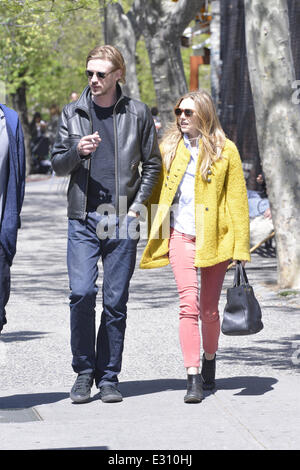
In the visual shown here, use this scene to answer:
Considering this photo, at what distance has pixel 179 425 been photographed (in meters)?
6.02

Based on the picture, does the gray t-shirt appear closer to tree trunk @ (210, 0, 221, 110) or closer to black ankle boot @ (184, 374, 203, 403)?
black ankle boot @ (184, 374, 203, 403)

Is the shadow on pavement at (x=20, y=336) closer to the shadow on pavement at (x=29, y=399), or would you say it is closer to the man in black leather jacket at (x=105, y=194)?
the shadow on pavement at (x=29, y=399)

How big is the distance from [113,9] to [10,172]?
14593 millimetres

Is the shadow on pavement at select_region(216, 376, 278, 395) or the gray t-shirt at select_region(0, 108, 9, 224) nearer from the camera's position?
the gray t-shirt at select_region(0, 108, 9, 224)

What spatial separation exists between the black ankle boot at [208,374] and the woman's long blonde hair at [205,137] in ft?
3.82

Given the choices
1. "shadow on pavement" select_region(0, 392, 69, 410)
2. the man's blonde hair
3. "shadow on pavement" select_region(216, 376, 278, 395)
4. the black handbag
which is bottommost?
"shadow on pavement" select_region(216, 376, 278, 395)

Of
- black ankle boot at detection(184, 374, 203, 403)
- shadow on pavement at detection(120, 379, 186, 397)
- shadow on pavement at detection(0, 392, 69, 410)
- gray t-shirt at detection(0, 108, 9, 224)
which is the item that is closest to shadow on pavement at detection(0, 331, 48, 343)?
shadow on pavement at detection(120, 379, 186, 397)

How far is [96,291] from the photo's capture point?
650cm

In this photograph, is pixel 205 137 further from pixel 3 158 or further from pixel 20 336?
pixel 20 336

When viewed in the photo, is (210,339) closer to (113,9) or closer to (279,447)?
(279,447)

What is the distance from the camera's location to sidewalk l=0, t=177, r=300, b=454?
576cm

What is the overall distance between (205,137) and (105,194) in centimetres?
68

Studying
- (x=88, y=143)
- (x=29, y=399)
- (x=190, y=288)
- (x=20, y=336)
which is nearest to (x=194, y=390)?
(x=190, y=288)

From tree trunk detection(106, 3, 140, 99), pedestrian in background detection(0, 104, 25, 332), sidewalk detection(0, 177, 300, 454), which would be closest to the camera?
sidewalk detection(0, 177, 300, 454)
